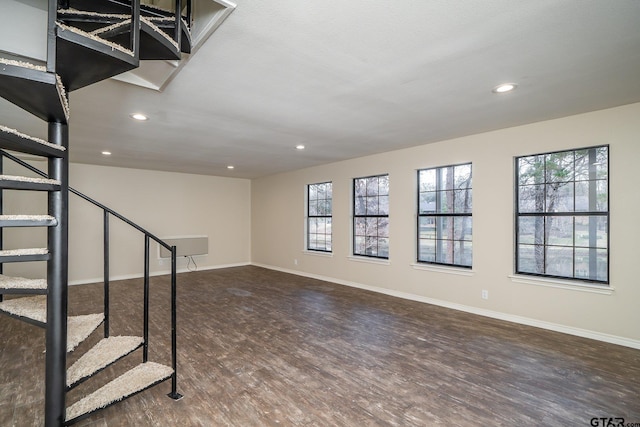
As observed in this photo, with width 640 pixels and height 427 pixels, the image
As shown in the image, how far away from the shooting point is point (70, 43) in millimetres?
1429

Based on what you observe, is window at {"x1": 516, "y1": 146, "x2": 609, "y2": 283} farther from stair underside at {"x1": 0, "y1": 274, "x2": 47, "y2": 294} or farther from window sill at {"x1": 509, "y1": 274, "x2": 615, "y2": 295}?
Answer: stair underside at {"x1": 0, "y1": 274, "x2": 47, "y2": 294}

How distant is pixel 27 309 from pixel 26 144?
101 cm

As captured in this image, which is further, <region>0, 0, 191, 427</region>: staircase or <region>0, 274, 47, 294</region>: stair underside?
<region>0, 274, 47, 294</region>: stair underside

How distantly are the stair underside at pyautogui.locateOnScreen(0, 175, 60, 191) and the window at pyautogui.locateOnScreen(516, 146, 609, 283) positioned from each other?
4708 millimetres

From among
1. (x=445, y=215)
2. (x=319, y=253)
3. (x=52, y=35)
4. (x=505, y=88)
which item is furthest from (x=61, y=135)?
(x=319, y=253)

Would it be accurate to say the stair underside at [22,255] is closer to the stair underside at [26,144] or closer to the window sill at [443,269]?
the stair underside at [26,144]

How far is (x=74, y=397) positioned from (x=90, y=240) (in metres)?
5.12

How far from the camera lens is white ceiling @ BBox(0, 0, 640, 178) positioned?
1785 millimetres

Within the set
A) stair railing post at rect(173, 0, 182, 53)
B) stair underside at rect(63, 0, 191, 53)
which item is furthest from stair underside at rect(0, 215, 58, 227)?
stair railing post at rect(173, 0, 182, 53)

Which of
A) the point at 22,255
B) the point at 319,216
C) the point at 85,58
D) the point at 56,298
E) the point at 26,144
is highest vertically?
the point at 85,58

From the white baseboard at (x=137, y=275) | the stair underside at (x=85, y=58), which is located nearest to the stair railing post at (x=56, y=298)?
the stair underside at (x=85, y=58)

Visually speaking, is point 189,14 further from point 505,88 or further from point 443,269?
point 443,269

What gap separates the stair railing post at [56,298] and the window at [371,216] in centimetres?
468

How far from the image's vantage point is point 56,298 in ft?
5.73
